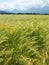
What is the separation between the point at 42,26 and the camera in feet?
19.3

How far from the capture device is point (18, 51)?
5.01m

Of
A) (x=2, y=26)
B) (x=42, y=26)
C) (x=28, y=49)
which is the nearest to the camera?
(x=28, y=49)

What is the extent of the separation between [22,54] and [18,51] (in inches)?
3.6

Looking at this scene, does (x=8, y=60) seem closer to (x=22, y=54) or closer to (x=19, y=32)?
(x=22, y=54)

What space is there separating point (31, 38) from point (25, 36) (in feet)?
0.40

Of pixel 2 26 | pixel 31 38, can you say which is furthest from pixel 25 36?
pixel 2 26

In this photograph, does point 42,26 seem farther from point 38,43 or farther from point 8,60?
point 8,60

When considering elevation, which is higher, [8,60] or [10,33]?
[10,33]

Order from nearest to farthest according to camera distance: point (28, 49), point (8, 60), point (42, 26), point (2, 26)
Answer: point (8, 60) < point (28, 49) < point (2, 26) < point (42, 26)

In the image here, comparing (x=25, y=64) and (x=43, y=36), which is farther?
(x=43, y=36)

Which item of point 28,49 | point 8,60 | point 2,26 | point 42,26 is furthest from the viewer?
point 42,26

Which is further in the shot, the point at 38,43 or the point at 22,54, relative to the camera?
the point at 38,43

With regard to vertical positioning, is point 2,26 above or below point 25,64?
above

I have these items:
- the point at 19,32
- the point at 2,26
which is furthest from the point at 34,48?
the point at 2,26
